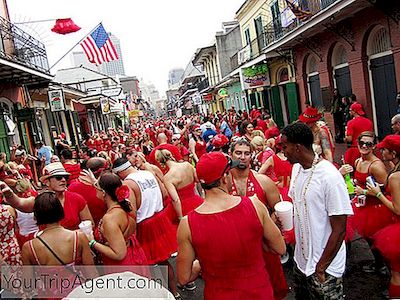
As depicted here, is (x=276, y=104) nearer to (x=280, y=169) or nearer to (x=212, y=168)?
(x=280, y=169)

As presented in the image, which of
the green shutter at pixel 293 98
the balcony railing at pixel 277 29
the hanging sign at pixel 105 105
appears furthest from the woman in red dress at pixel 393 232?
the hanging sign at pixel 105 105

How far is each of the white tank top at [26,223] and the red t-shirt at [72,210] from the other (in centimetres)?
42

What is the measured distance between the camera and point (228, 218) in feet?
9.04

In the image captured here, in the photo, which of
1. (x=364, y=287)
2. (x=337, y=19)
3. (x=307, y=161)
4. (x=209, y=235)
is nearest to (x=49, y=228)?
(x=209, y=235)

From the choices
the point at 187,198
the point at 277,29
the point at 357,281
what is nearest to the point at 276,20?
the point at 277,29

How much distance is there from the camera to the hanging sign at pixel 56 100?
60.2ft

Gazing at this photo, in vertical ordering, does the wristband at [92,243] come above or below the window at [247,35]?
below

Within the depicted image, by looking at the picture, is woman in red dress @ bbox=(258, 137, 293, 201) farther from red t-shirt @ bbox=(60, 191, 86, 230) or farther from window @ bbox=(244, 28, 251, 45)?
window @ bbox=(244, 28, 251, 45)

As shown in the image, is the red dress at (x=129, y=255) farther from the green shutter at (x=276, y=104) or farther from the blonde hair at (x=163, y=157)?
the green shutter at (x=276, y=104)

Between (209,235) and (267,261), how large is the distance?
2.79 ft

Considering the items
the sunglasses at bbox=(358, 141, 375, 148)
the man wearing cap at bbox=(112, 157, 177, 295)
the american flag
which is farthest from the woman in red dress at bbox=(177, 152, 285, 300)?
the american flag

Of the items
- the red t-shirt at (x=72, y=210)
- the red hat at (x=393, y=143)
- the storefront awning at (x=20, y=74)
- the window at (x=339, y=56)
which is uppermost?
the storefront awning at (x=20, y=74)

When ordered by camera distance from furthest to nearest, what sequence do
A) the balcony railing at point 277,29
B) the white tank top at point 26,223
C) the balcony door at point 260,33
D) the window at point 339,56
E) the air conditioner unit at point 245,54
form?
the air conditioner unit at point 245,54 → the balcony door at point 260,33 → the window at point 339,56 → the balcony railing at point 277,29 → the white tank top at point 26,223

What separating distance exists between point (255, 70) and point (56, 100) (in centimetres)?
1105
